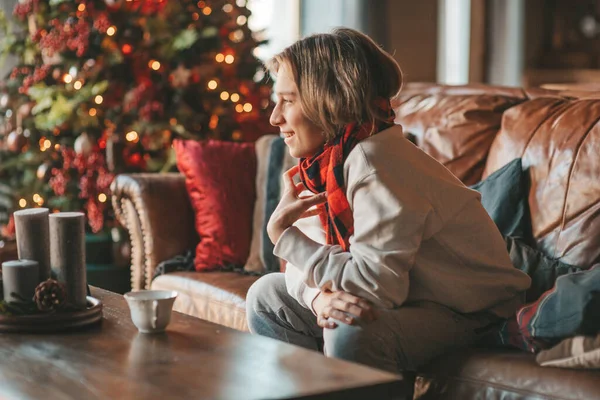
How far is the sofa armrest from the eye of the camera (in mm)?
2896

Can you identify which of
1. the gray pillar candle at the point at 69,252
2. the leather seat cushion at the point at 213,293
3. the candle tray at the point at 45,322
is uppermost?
the gray pillar candle at the point at 69,252

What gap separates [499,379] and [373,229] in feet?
1.34

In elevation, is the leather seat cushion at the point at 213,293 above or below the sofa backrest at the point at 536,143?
below

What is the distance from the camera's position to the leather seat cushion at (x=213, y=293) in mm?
2503

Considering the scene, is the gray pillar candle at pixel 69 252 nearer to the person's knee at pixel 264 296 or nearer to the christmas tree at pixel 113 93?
the person's knee at pixel 264 296

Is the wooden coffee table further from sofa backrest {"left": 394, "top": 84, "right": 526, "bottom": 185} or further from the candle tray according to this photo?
sofa backrest {"left": 394, "top": 84, "right": 526, "bottom": 185}

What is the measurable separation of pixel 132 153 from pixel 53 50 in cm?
55

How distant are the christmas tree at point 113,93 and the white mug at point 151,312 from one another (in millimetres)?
2021

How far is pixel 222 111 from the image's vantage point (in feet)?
12.4

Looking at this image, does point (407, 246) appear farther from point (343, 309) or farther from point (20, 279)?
point (20, 279)

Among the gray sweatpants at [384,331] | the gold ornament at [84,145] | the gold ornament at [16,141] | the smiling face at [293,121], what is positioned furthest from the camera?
the gold ornament at [16,141]

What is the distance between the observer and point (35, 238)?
1768mm

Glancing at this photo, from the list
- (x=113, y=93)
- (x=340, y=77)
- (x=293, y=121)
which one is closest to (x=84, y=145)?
(x=113, y=93)

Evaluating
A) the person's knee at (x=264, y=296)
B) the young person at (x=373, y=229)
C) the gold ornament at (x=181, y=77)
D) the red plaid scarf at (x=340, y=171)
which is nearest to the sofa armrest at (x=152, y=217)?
the gold ornament at (x=181, y=77)
